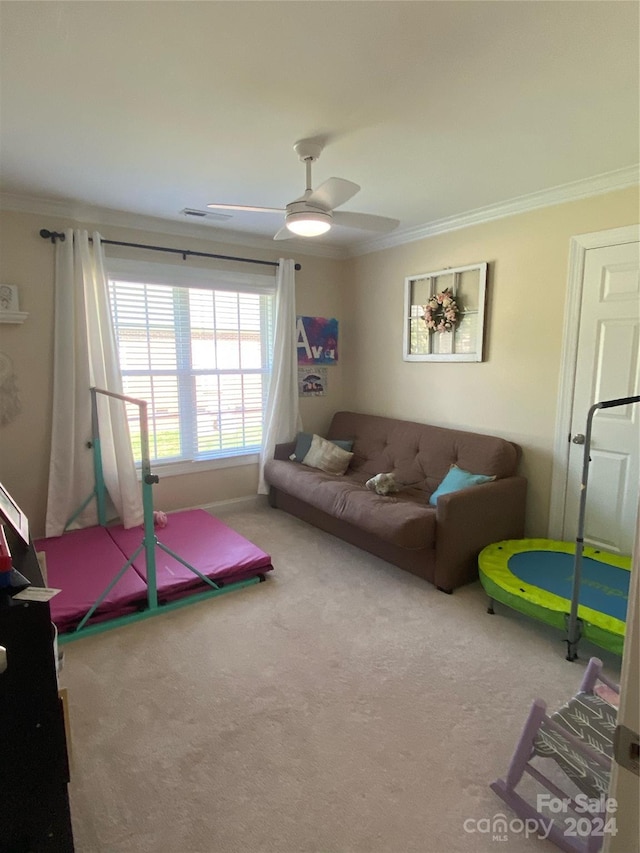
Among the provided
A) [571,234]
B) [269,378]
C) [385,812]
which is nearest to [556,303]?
[571,234]

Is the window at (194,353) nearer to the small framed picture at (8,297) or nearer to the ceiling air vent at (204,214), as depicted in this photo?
the ceiling air vent at (204,214)

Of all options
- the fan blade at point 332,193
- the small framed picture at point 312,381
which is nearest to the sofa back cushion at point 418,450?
the small framed picture at point 312,381

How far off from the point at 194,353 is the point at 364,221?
2.13 m

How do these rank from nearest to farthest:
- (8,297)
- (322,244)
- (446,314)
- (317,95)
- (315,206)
Result: 1. (317,95)
2. (315,206)
3. (8,297)
4. (446,314)
5. (322,244)

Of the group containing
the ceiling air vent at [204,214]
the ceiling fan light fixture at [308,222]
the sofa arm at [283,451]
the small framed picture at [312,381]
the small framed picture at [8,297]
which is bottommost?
the sofa arm at [283,451]

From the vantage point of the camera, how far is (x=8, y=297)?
3.18m

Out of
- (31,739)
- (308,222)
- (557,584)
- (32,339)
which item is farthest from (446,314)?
(31,739)

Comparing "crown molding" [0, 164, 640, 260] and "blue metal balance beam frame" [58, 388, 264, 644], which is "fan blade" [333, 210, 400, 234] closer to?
"crown molding" [0, 164, 640, 260]

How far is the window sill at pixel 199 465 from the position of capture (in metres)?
4.00

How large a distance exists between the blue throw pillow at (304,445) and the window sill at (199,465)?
418 mm

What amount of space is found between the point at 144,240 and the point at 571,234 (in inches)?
122

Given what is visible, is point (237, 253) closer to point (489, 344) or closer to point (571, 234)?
point (489, 344)

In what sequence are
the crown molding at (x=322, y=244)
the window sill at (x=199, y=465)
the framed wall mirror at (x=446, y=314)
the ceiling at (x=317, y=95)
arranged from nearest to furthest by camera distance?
the ceiling at (x=317, y=95) → the crown molding at (x=322, y=244) → the framed wall mirror at (x=446, y=314) → the window sill at (x=199, y=465)

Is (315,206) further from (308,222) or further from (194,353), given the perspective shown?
(194,353)
